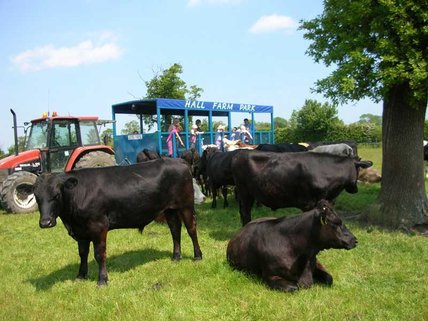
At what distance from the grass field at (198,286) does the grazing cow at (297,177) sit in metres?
1.01

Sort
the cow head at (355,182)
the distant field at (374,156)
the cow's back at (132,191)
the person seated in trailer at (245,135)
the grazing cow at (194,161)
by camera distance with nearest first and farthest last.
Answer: the cow's back at (132,191)
the cow head at (355,182)
the grazing cow at (194,161)
the person seated in trailer at (245,135)
the distant field at (374,156)

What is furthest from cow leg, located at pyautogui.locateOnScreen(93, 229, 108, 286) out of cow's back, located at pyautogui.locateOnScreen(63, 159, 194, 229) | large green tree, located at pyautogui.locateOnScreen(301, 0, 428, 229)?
large green tree, located at pyautogui.locateOnScreen(301, 0, 428, 229)

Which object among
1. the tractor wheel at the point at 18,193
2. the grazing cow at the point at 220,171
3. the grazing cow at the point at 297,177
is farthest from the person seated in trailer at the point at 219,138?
the grazing cow at the point at 297,177

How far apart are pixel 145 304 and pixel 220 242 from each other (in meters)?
2.88

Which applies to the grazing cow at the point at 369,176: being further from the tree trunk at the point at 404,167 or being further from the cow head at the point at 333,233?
the cow head at the point at 333,233

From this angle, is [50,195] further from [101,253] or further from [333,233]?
[333,233]

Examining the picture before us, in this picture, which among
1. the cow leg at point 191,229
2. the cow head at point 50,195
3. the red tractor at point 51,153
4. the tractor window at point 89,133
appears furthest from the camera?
the tractor window at point 89,133

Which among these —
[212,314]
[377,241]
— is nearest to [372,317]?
[212,314]

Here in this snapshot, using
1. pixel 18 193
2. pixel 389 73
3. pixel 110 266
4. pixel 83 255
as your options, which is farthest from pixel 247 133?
pixel 83 255

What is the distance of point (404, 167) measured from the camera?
Answer: 8.23 m

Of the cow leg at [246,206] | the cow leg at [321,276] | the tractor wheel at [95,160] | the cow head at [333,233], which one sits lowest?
the cow leg at [321,276]

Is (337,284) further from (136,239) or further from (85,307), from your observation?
(136,239)

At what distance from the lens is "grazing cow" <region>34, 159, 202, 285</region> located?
18.2 ft

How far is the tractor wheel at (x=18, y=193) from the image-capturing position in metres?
11.2
